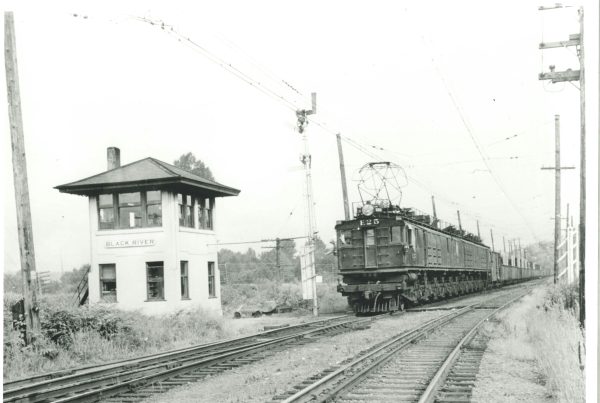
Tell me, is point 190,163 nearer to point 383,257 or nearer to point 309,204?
point 309,204

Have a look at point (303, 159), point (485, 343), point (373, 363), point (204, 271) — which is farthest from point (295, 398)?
point (303, 159)

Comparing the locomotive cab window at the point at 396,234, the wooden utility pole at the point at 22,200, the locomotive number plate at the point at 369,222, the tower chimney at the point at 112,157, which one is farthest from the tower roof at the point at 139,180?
the locomotive cab window at the point at 396,234

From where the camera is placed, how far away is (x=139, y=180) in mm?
19078

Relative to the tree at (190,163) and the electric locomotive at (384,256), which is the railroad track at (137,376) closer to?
the electric locomotive at (384,256)

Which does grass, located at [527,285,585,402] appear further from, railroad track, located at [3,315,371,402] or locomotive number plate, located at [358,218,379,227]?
locomotive number plate, located at [358,218,379,227]

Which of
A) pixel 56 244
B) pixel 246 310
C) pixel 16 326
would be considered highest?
pixel 56 244

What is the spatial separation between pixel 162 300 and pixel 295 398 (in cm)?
1191

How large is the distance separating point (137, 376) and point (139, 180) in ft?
33.3

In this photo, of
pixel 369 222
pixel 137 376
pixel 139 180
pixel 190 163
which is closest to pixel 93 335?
pixel 137 376

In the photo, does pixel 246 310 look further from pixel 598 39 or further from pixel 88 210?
pixel 598 39

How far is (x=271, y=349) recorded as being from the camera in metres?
13.2

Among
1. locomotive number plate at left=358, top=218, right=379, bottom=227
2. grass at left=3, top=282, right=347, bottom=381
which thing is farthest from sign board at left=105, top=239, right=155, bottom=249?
locomotive number plate at left=358, top=218, right=379, bottom=227

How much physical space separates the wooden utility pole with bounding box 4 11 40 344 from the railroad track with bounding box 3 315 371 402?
1.83 m

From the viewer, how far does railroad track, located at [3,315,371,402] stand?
27.8ft
